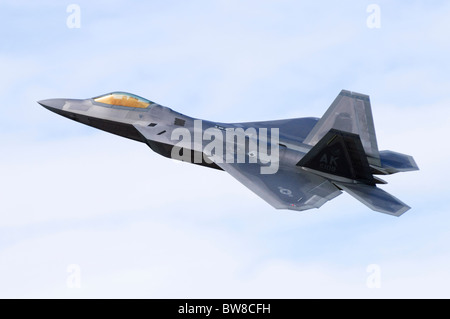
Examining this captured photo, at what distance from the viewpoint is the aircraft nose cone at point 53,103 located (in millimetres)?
37906

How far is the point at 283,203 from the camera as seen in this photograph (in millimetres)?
30641

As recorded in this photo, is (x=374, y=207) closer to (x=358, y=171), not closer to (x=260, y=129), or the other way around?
(x=358, y=171)

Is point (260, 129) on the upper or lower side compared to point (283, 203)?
upper

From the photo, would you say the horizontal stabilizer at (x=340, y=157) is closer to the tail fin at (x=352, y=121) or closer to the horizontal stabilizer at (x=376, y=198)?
the horizontal stabilizer at (x=376, y=198)

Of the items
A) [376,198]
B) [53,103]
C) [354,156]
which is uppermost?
[53,103]

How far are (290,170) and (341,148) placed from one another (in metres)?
2.41

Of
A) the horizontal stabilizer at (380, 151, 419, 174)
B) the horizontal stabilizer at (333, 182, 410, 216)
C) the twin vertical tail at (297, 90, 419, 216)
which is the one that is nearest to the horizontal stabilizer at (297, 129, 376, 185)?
the twin vertical tail at (297, 90, 419, 216)

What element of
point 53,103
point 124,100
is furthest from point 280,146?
point 53,103

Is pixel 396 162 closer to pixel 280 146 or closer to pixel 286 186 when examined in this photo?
pixel 280 146

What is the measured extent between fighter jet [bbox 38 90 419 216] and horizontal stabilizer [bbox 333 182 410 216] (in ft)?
0.13

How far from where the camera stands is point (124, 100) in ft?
123

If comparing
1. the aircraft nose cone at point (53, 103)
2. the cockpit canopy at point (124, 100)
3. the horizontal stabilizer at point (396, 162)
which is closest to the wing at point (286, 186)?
the horizontal stabilizer at point (396, 162)

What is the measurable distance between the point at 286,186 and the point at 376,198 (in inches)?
140

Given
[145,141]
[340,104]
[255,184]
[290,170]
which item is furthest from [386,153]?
[145,141]
